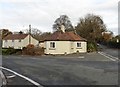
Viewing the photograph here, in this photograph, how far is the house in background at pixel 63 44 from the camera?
5859cm

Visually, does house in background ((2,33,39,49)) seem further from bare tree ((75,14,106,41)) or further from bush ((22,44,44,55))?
bush ((22,44,44,55))

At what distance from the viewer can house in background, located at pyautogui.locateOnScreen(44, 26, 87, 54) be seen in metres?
58.6

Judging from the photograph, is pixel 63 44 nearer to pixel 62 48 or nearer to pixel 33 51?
pixel 62 48

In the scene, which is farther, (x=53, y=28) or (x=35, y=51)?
(x=53, y=28)

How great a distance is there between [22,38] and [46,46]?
36.6 m

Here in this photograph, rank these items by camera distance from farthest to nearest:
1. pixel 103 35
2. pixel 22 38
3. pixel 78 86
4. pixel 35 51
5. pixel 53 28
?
pixel 53 28, pixel 103 35, pixel 22 38, pixel 35 51, pixel 78 86

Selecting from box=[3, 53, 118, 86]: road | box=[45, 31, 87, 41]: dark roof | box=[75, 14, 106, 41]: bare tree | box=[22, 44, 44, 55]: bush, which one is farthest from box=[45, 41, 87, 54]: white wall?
box=[3, 53, 118, 86]: road

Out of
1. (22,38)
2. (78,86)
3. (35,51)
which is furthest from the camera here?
(22,38)

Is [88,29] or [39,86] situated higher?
[88,29]

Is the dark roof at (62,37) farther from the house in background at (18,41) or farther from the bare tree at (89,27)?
the house in background at (18,41)

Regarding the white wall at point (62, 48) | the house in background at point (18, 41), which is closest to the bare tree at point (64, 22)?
the house in background at point (18, 41)

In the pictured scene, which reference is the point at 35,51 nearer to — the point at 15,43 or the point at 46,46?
the point at 46,46

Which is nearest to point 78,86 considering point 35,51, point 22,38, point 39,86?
point 39,86

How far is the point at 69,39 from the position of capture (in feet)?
196
